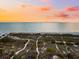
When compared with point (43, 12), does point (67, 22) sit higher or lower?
lower

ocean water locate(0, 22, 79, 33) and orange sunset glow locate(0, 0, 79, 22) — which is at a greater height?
orange sunset glow locate(0, 0, 79, 22)

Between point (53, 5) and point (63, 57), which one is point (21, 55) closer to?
point (63, 57)

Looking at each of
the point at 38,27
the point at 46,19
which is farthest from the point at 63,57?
the point at 38,27

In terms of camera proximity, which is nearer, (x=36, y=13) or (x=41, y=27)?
(x=36, y=13)

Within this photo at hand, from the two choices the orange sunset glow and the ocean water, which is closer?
the orange sunset glow

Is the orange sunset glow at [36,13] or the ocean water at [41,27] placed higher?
the orange sunset glow at [36,13]

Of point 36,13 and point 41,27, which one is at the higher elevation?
point 36,13

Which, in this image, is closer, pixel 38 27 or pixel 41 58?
pixel 41 58

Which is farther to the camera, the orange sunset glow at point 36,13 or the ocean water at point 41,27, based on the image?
the ocean water at point 41,27
